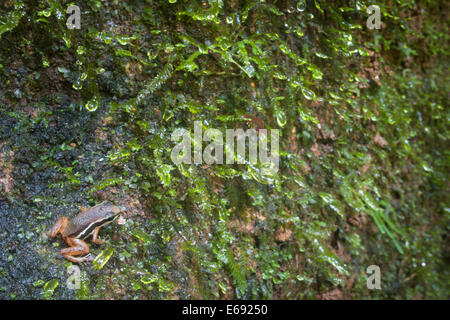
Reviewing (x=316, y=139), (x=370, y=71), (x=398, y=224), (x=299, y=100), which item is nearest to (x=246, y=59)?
(x=299, y=100)

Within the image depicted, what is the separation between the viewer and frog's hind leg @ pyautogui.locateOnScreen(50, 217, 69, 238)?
1627mm

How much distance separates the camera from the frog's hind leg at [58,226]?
163cm

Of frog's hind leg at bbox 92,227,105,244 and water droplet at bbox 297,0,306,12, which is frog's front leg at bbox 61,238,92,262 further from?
water droplet at bbox 297,0,306,12

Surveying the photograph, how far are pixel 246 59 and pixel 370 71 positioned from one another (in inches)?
43.5

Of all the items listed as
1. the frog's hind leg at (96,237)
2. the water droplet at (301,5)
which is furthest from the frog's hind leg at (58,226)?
the water droplet at (301,5)

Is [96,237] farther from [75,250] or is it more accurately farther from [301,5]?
[301,5]

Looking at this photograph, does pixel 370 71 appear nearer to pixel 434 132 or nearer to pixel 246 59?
pixel 434 132

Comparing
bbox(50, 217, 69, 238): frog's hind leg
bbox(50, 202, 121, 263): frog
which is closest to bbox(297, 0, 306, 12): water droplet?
bbox(50, 202, 121, 263): frog

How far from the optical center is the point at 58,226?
164cm

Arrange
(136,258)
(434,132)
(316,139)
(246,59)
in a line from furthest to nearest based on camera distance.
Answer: (434,132) → (316,139) → (246,59) → (136,258)

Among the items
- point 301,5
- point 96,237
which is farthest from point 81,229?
point 301,5

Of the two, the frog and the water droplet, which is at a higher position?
the water droplet

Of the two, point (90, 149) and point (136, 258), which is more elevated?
point (90, 149)
